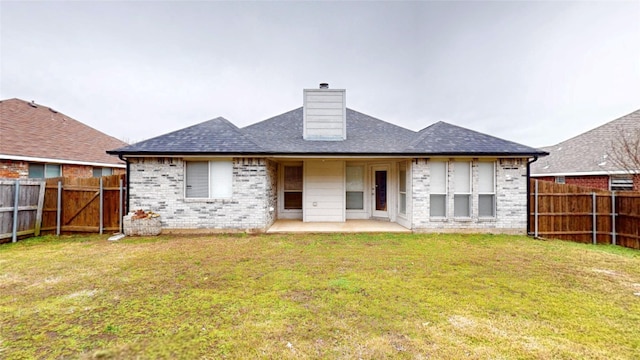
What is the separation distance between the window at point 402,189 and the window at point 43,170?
15.0m

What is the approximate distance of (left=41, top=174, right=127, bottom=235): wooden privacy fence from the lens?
27.1 feet

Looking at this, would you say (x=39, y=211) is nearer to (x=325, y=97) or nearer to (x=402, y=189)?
(x=325, y=97)

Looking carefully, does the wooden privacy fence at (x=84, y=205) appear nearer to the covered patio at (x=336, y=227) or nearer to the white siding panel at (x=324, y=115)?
the covered patio at (x=336, y=227)

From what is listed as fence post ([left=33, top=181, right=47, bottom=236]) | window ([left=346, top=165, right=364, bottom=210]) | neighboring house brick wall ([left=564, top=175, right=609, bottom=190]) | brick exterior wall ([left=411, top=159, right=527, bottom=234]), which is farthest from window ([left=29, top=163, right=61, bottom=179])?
neighboring house brick wall ([left=564, top=175, right=609, bottom=190])

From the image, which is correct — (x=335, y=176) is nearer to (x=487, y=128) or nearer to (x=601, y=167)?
(x=601, y=167)

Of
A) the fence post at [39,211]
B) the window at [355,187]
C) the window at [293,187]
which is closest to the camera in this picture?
the fence post at [39,211]

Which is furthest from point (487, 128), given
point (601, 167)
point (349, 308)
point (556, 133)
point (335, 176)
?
point (349, 308)

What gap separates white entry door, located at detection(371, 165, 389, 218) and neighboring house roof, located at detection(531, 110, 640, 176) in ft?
36.6

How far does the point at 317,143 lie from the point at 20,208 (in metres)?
→ 9.10

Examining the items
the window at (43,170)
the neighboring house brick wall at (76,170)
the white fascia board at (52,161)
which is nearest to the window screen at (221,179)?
the white fascia board at (52,161)

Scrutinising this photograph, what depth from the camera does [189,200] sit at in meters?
8.49

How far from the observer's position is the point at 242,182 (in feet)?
28.1

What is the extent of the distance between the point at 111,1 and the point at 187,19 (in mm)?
2876

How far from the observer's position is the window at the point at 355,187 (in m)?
11.2
